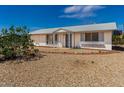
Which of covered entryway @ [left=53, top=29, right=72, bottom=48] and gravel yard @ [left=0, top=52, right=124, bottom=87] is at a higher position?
covered entryway @ [left=53, top=29, right=72, bottom=48]

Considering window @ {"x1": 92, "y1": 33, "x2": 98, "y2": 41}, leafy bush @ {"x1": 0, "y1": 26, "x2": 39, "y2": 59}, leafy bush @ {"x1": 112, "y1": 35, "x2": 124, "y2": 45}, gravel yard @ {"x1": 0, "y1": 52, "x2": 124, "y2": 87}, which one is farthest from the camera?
leafy bush @ {"x1": 112, "y1": 35, "x2": 124, "y2": 45}

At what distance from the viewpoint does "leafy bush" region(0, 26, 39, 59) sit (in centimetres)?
1024

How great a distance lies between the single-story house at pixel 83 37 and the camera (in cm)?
1811

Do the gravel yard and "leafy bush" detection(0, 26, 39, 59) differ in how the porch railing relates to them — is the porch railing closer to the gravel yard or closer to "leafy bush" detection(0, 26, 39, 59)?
"leafy bush" detection(0, 26, 39, 59)

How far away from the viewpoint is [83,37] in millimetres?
20500

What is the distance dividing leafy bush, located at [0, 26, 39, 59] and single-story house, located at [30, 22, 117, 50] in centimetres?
481

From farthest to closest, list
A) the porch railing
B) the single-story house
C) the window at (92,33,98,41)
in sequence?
the window at (92,33,98,41)
the porch railing
the single-story house

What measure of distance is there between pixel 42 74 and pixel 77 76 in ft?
4.58

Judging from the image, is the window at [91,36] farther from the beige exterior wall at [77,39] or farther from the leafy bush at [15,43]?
the leafy bush at [15,43]

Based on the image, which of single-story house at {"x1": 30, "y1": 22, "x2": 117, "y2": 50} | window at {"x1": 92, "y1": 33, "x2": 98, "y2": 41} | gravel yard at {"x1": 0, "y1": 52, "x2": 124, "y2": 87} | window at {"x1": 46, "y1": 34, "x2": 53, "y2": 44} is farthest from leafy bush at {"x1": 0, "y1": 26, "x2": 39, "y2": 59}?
window at {"x1": 46, "y1": 34, "x2": 53, "y2": 44}

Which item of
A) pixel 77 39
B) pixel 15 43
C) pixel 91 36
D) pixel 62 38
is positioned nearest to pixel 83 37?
pixel 77 39

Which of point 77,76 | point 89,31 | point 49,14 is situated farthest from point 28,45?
point 89,31
